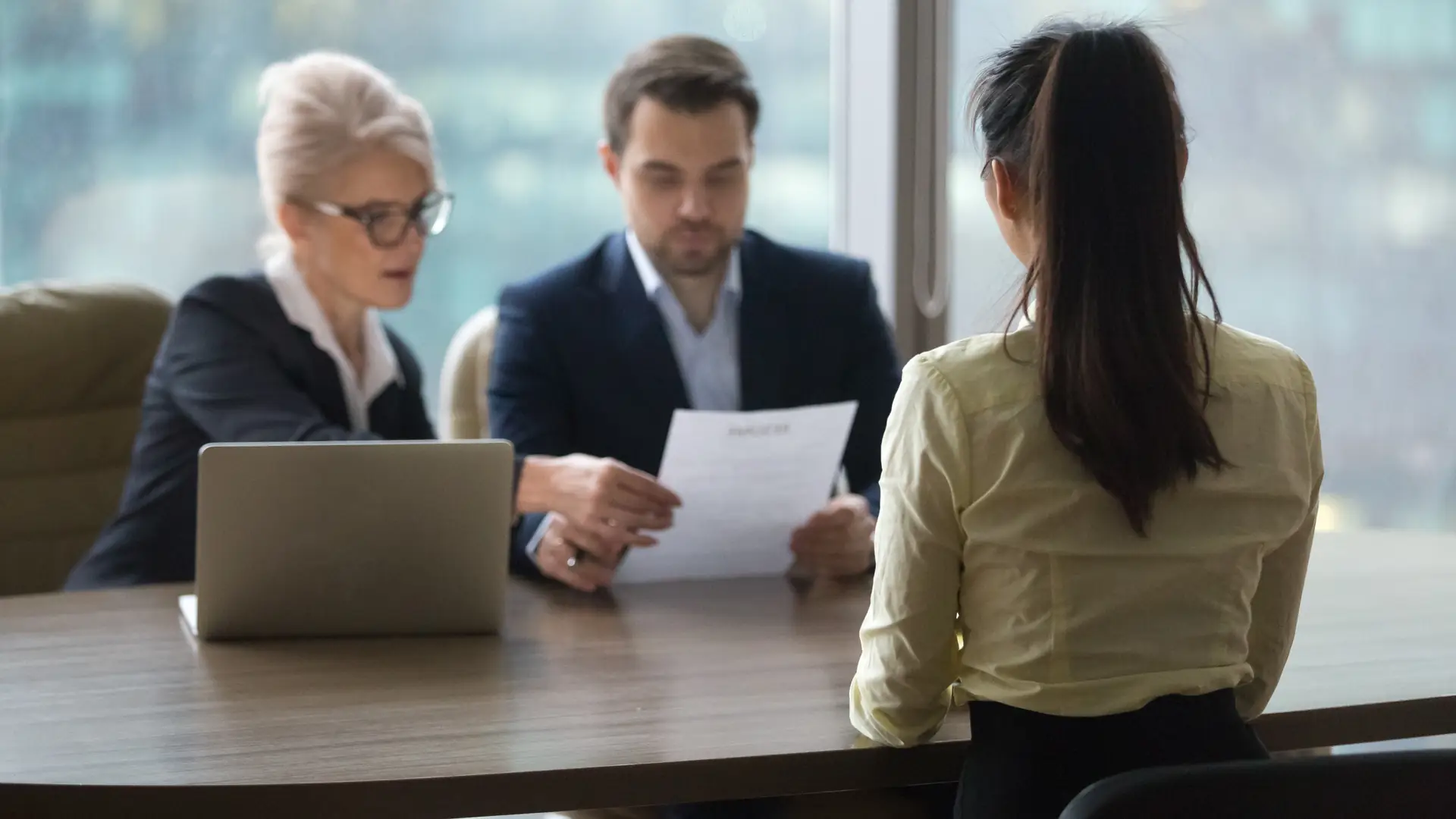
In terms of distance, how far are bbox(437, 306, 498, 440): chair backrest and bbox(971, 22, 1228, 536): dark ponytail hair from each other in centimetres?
158

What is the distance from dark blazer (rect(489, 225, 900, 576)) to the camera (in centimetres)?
235

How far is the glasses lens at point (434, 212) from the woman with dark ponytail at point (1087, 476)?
4.31 feet

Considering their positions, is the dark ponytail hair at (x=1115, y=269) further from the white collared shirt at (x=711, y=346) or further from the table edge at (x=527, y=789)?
the white collared shirt at (x=711, y=346)

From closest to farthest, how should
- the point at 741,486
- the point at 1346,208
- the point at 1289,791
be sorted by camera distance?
the point at 1289,791
the point at 741,486
the point at 1346,208

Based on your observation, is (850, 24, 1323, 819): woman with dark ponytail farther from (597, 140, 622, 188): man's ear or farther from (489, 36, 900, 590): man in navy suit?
(597, 140, 622, 188): man's ear

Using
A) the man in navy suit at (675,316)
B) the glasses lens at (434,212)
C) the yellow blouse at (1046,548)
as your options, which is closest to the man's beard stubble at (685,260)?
the man in navy suit at (675,316)

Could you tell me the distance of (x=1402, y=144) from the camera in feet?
9.13

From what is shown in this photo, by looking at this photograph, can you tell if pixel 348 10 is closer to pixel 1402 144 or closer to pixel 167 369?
pixel 167 369

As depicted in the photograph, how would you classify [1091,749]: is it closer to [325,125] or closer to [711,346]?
[711,346]

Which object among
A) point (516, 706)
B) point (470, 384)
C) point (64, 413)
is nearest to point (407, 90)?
point (470, 384)

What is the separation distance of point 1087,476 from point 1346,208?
197 cm

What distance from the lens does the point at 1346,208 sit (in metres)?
2.88

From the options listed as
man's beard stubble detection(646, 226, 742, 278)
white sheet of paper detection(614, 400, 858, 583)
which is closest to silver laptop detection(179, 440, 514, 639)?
white sheet of paper detection(614, 400, 858, 583)

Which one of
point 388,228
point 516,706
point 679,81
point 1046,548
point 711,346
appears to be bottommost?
point 516,706
